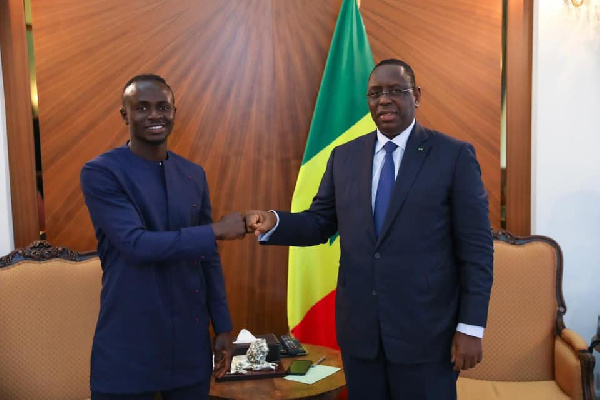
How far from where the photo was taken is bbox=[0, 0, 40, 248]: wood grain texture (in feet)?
9.34

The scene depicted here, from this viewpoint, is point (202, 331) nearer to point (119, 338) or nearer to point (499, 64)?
point (119, 338)

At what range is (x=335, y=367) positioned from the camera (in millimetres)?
2447

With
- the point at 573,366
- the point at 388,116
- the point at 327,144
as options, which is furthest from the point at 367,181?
the point at 573,366

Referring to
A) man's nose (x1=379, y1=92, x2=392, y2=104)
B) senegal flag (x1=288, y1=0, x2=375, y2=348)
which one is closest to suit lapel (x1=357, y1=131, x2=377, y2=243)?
man's nose (x1=379, y1=92, x2=392, y2=104)

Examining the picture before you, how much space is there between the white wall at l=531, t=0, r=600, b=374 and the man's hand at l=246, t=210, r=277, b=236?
1.81 metres

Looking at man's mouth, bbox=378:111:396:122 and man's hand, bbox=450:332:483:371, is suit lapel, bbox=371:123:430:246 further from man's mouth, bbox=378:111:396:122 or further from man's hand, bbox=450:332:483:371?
man's hand, bbox=450:332:483:371

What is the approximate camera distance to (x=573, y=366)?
253cm

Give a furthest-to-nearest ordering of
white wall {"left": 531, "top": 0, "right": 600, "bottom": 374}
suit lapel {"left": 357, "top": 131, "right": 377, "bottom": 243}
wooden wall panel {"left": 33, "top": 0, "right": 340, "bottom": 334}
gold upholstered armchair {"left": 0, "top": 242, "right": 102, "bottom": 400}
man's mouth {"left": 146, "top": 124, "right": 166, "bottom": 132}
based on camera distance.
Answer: white wall {"left": 531, "top": 0, "right": 600, "bottom": 374}
wooden wall panel {"left": 33, "top": 0, "right": 340, "bottom": 334}
gold upholstered armchair {"left": 0, "top": 242, "right": 102, "bottom": 400}
suit lapel {"left": 357, "top": 131, "right": 377, "bottom": 243}
man's mouth {"left": 146, "top": 124, "right": 166, "bottom": 132}

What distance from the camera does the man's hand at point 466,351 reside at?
175cm

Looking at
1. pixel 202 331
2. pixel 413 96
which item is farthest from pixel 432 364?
pixel 413 96

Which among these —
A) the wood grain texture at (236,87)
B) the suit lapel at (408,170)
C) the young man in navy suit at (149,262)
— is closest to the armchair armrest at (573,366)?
the wood grain texture at (236,87)

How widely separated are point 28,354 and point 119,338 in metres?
1.30

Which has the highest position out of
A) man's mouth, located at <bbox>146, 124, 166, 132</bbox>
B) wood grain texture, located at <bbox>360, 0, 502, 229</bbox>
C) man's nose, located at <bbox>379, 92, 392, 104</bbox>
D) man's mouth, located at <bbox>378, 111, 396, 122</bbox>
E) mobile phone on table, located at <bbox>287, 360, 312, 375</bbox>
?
wood grain texture, located at <bbox>360, 0, 502, 229</bbox>

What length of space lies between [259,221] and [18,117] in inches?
63.3
